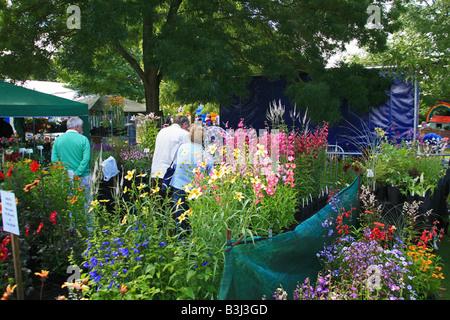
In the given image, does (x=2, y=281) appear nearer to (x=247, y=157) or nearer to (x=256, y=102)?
(x=247, y=157)

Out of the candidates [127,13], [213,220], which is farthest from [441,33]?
[213,220]

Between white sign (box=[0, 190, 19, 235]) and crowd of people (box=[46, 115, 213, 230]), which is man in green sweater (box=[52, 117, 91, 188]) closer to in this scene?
crowd of people (box=[46, 115, 213, 230])

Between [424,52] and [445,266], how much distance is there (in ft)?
33.7

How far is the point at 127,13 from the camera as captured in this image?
27.3ft

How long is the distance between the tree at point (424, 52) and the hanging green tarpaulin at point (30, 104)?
8.10m

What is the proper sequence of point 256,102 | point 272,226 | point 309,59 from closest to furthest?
point 272,226 < point 309,59 < point 256,102

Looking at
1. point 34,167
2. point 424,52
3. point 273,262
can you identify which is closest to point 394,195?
point 273,262

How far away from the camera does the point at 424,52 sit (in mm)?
12344

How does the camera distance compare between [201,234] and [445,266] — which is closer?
[201,234]

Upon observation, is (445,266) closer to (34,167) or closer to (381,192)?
(381,192)

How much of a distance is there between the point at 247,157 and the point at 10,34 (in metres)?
9.43

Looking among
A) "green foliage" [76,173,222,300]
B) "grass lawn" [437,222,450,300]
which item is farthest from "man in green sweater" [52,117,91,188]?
"grass lawn" [437,222,450,300]

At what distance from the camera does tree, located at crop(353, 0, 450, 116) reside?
31.7ft

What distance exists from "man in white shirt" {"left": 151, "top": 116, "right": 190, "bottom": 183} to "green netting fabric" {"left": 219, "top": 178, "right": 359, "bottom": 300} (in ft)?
7.23
